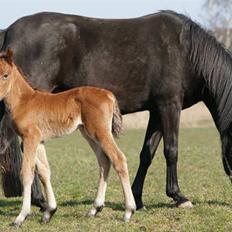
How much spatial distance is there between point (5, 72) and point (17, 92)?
1.04 ft

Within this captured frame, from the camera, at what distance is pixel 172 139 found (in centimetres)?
748

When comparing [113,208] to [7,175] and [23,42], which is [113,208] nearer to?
[7,175]

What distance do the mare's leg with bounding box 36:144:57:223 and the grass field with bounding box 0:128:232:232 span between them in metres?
0.12

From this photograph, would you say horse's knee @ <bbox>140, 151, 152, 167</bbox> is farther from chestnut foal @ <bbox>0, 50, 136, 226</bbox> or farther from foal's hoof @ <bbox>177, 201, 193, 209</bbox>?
chestnut foal @ <bbox>0, 50, 136, 226</bbox>

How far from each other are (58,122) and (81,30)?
1724mm

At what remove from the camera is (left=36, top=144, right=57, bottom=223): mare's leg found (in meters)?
6.58

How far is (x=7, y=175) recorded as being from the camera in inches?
306

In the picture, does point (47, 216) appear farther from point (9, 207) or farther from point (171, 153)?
point (171, 153)

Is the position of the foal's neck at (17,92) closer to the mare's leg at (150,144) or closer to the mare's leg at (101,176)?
the mare's leg at (101,176)

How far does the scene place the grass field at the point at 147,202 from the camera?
20.6 ft

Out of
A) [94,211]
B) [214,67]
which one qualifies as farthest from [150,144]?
[94,211]

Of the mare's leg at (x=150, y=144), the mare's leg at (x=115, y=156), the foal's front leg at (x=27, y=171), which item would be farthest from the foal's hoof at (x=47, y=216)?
the mare's leg at (x=150, y=144)

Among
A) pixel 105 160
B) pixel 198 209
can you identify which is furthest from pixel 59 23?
pixel 198 209

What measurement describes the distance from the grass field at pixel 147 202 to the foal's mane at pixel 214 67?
3.99 feet
